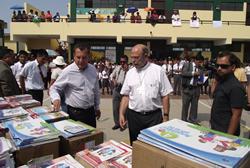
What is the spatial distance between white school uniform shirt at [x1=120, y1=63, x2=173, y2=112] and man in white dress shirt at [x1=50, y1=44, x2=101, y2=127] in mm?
526

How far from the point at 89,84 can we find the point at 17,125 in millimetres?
1351

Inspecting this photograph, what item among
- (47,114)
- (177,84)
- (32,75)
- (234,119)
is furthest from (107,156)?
(177,84)

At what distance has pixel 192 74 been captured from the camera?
6855mm

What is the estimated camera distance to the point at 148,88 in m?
3.37

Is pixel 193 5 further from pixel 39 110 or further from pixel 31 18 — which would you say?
pixel 39 110

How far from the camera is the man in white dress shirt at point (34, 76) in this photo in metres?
6.05

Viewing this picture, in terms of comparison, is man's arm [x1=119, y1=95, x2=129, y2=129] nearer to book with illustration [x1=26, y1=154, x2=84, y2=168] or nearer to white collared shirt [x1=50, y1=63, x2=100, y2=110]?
white collared shirt [x1=50, y1=63, x2=100, y2=110]

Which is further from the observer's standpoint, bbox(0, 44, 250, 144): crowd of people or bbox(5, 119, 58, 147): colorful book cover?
bbox(0, 44, 250, 144): crowd of people

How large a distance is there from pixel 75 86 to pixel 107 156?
1.54m

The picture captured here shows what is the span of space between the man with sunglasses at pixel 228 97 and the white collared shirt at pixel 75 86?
1.49 meters

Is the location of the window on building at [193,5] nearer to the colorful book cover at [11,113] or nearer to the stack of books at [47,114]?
the stack of books at [47,114]

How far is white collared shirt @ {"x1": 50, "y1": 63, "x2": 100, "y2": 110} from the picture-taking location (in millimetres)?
3389

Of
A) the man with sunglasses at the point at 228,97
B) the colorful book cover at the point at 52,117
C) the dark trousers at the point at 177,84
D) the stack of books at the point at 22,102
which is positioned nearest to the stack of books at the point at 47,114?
the colorful book cover at the point at 52,117

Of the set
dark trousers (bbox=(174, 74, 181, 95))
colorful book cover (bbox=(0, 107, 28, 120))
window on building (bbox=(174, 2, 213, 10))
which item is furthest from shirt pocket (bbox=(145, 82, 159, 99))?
window on building (bbox=(174, 2, 213, 10))
